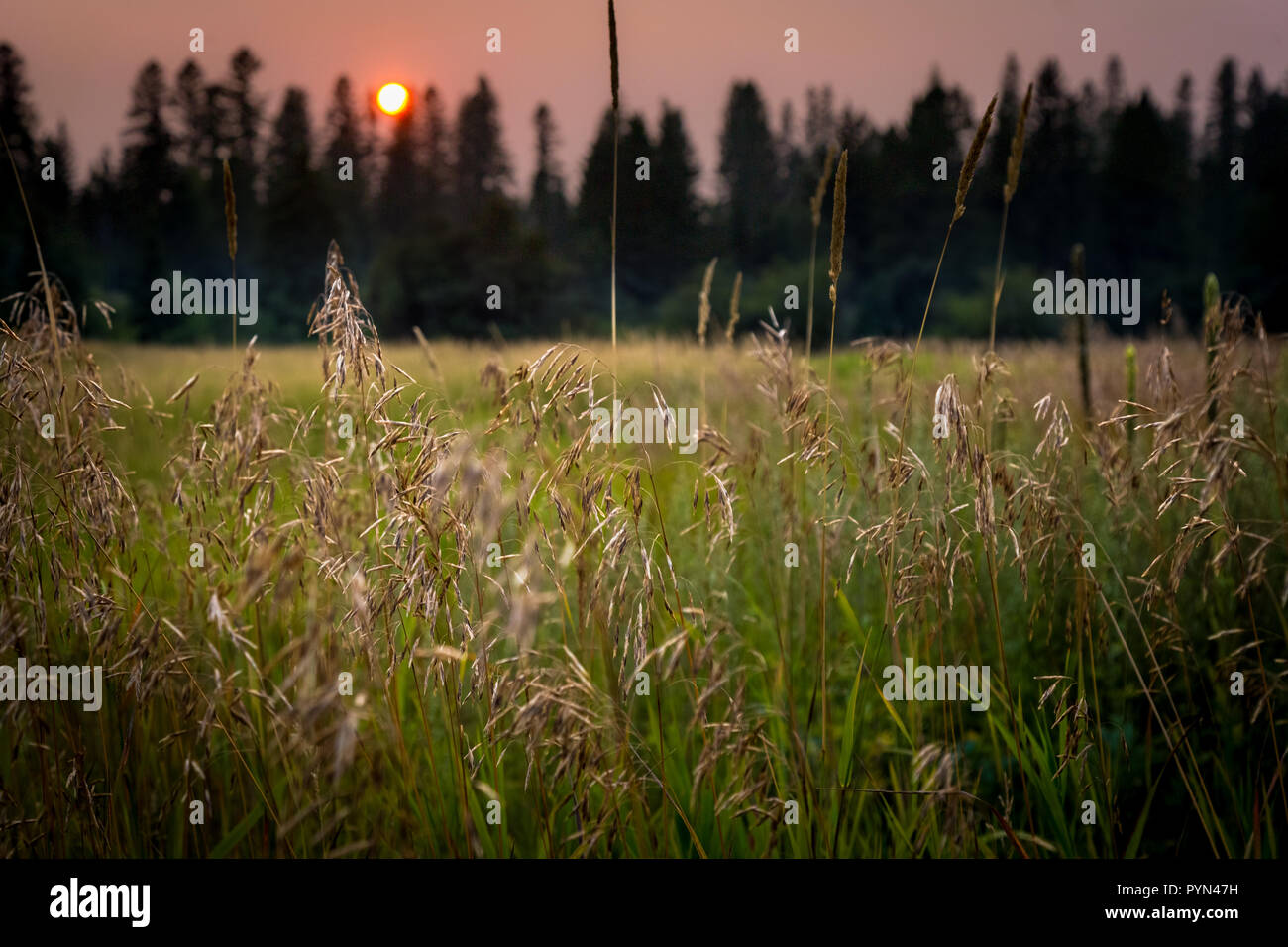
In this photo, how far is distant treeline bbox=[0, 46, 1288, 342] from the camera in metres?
25.4

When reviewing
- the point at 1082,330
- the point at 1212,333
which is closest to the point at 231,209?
the point at 1212,333

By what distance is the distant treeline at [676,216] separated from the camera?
83.4 feet

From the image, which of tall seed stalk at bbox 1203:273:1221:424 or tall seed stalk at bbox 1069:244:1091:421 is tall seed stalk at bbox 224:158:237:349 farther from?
tall seed stalk at bbox 1069:244:1091:421

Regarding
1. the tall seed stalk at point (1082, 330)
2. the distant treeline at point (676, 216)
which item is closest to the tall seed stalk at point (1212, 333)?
the tall seed stalk at point (1082, 330)

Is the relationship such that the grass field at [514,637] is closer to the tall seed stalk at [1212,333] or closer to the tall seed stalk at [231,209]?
the tall seed stalk at [1212,333]

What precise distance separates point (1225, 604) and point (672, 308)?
90.7 feet

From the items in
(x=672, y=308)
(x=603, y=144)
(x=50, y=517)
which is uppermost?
(x=603, y=144)

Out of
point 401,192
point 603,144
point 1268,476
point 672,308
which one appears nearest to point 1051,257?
point 672,308

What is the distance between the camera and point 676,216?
29344 mm

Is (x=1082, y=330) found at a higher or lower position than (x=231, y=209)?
lower

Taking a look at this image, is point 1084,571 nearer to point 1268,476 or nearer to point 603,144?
point 1268,476

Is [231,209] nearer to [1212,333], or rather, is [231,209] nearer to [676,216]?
[1212,333]

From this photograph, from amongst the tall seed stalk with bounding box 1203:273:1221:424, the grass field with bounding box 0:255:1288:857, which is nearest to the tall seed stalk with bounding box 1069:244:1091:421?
the tall seed stalk with bounding box 1203:273:1221:424
